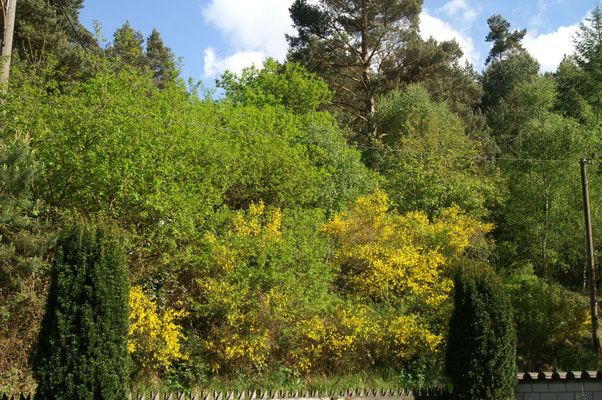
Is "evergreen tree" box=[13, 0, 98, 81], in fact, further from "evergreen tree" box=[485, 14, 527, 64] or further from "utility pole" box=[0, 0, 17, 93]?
"evergreen tree" box=[485, 14, 527, 64]

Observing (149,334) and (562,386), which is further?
(149,334)

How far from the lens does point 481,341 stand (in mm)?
8820

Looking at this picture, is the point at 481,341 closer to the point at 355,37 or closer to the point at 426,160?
the point at 426,160

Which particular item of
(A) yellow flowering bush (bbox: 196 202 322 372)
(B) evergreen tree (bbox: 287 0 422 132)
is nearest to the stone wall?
(A) yellow flowering bush (bbox: 196 202 322 372)

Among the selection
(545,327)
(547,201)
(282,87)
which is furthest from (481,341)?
(282,87)

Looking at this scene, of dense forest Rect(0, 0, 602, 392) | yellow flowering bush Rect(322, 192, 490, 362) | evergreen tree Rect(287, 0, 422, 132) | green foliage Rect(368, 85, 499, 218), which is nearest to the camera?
dense forest Rect(0, 0, 602, 392)

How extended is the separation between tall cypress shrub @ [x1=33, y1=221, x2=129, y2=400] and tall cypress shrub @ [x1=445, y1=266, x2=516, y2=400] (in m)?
5.57

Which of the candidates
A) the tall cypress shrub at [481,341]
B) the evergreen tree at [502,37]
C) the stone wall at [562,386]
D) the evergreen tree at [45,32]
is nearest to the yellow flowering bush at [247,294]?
the tall cypress shrub at [481,341]

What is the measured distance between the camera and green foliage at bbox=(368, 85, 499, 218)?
18703mm

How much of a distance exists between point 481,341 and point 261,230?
5.05m

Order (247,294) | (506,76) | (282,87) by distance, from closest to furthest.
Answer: (247,294) < (282,87) < (506,76)

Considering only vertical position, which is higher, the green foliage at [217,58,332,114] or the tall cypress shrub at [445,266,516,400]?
the green foliage at [217,58,332,114]

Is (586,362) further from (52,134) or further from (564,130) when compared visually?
(52,134)

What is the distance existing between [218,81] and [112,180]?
14.4 metres
